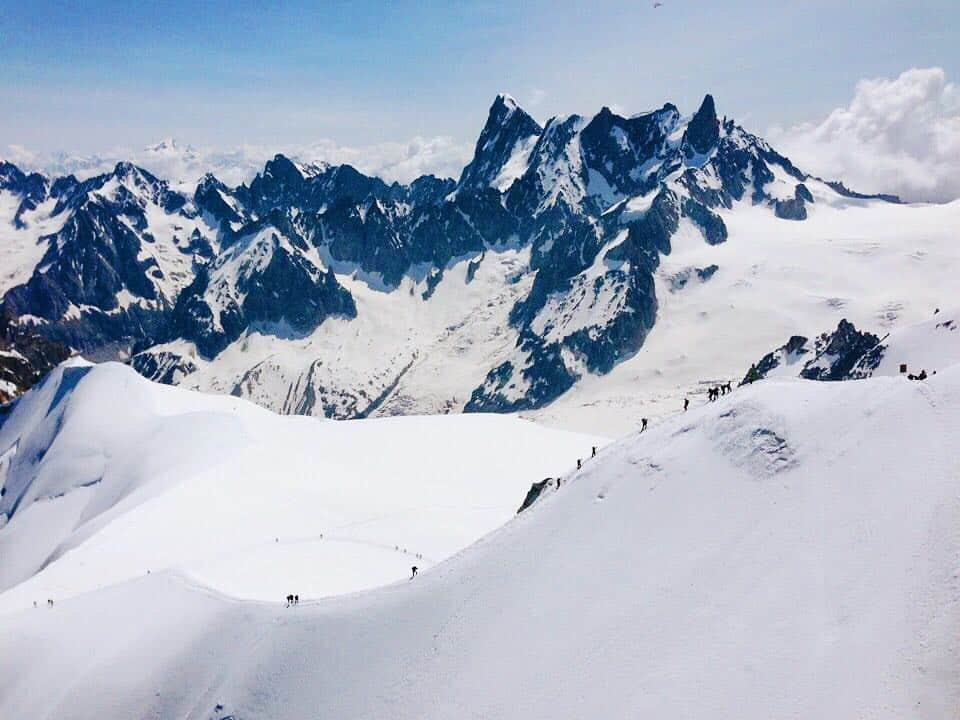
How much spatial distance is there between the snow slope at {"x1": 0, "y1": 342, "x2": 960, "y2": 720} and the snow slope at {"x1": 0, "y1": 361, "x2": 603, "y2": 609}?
12535 millimetres

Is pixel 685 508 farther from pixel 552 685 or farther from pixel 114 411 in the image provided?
pixel 114 411

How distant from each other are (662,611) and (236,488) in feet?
260

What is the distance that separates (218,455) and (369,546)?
51873mm

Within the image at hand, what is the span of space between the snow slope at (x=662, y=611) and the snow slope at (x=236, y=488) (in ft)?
41.1

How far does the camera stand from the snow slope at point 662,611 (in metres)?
32.4

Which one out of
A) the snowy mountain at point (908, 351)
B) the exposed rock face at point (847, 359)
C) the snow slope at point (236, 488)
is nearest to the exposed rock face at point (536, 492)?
the snow slope at point (236, 488)

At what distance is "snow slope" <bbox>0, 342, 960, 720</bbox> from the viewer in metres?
32.4

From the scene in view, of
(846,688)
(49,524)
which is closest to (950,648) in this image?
(846,688)

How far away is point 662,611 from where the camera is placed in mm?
38125

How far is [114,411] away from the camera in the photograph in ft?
482

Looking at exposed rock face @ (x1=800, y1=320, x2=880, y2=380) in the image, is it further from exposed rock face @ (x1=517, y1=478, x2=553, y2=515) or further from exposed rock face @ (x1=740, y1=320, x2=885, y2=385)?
exposed rock face @ (x1=517, y1=478, x2=553, y2=515)

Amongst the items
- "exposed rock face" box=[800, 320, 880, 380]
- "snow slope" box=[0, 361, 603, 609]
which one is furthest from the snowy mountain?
"snow slope" box=[0, 361, 603, 609]

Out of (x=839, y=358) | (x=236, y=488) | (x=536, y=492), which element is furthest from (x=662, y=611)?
(x=839, y=358)

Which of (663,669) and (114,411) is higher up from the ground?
(663,669)
